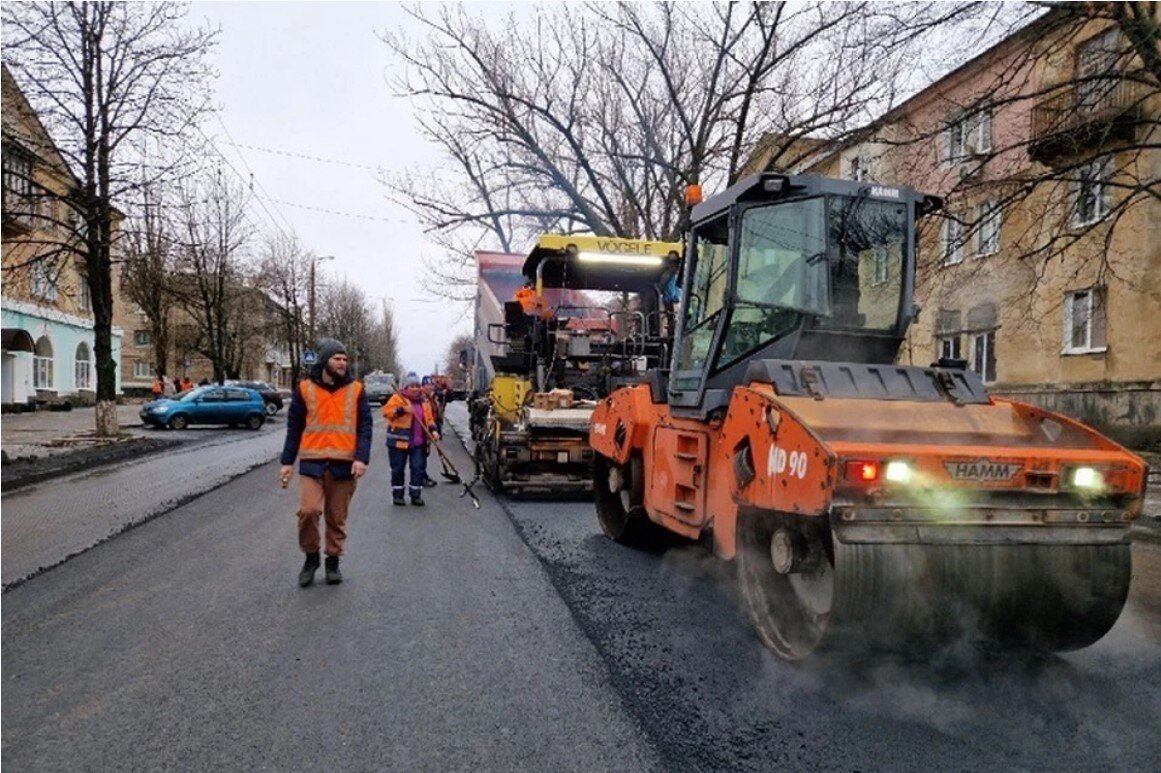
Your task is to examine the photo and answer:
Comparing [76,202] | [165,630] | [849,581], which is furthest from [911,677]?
[76,202]

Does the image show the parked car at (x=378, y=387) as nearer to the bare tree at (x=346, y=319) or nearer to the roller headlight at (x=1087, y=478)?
the bare tree at (x=346, y=319)

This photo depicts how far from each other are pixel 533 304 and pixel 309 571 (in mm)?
6395


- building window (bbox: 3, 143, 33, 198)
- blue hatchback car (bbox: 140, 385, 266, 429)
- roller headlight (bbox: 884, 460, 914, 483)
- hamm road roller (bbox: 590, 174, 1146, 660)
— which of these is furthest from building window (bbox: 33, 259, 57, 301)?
roller headlight (bbox: 884, 460, 914, 483)

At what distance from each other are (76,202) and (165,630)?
49.9 ft

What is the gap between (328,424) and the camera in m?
5.97

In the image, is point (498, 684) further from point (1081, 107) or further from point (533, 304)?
→ point (1081, 107)

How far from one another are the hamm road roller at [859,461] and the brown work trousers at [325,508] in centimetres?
231

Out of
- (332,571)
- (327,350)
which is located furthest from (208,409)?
(332,571)

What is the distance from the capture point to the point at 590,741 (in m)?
3.36

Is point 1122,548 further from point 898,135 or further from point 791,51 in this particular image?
point 791,51

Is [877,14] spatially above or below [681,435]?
above

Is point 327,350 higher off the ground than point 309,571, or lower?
higher

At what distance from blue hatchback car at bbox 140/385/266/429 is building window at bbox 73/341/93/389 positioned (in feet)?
45.7

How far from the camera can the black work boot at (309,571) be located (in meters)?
5.81
